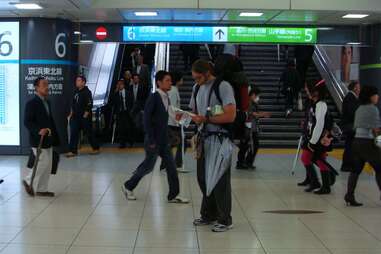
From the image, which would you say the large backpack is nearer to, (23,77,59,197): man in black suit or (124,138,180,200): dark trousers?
(124,138,180,200): dark trousers

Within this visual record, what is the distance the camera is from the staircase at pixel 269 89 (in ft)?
49.1

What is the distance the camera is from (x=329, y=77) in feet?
56.0

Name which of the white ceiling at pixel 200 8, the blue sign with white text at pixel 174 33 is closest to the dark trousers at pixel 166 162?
the white ceiling at pixel 200 8

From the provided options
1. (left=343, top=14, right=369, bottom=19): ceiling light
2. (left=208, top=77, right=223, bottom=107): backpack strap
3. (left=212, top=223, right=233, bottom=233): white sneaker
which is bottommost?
(left=212, top=223, right=233, bottom=233): white sneaker

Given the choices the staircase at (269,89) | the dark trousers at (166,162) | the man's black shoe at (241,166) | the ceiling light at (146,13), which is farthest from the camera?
the staircase at (269,89)

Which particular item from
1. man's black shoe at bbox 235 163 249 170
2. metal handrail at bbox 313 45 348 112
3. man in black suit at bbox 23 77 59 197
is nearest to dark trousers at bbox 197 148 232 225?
man in black suit at bbox 23 77 59 197

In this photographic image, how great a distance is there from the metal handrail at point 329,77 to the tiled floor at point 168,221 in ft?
22.6

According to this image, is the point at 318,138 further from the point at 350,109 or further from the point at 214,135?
the point at 214,135

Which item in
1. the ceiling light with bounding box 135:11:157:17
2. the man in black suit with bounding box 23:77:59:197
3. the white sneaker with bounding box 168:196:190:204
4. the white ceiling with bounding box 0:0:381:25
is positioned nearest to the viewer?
the white sneaker with bounding box 168:196:190:204

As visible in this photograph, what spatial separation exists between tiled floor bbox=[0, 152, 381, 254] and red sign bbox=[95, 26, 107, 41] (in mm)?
4025

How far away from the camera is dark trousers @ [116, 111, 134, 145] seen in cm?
1404

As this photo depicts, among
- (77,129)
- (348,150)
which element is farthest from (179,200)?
(77,129)

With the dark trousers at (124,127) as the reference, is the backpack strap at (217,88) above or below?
above

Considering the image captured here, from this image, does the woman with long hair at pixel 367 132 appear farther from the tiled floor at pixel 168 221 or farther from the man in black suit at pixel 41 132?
the man in black suit at pixel 41 132
